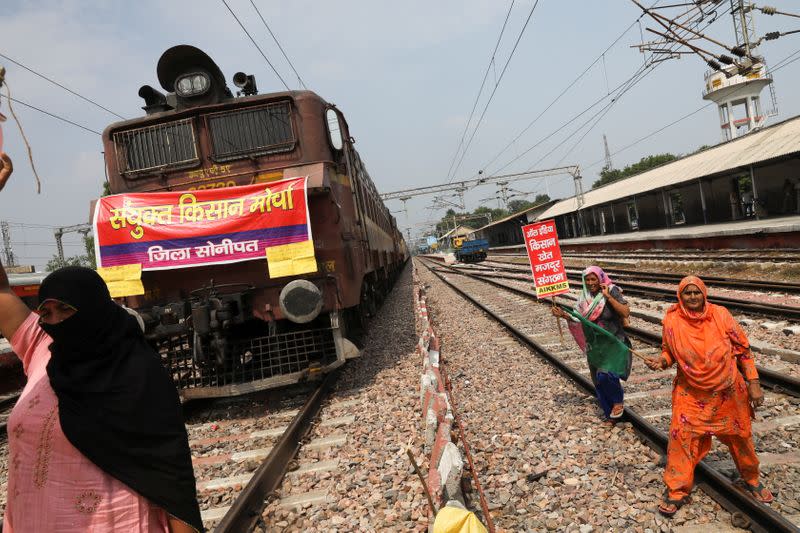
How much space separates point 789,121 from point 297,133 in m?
23.4

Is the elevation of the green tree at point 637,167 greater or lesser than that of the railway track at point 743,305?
greater

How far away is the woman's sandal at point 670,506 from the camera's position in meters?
2.96

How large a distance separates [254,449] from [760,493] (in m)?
3.95

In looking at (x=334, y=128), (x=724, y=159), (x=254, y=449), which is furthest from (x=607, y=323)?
(x=724, y=159)

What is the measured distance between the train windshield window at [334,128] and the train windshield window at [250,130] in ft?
1.75

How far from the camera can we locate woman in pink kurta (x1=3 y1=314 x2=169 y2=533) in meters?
1.61

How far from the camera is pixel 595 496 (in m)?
3.28

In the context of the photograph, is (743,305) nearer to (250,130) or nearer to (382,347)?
(382,347)

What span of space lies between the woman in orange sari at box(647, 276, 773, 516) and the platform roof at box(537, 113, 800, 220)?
708 inches

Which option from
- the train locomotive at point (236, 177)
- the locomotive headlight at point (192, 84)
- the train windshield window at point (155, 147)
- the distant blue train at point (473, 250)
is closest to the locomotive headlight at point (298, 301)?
the train locomotive at point (236, 177)

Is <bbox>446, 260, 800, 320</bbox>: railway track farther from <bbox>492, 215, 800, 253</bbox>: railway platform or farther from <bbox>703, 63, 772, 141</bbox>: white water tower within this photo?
<bbox>703, 63, 772, 141</bbox>: white water tower

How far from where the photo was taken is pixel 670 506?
9.77 feet

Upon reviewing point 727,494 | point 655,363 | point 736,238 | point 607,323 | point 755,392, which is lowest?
point 727,494

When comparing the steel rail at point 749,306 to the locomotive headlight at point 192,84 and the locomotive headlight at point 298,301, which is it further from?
the locomotive headlight at point 192,84
